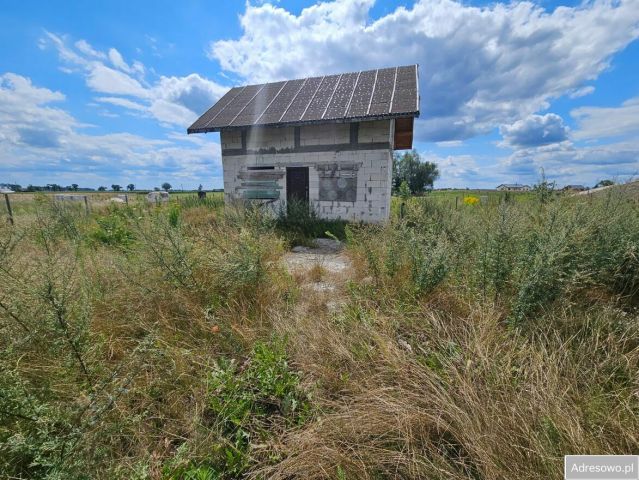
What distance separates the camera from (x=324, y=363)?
2113 millimetres

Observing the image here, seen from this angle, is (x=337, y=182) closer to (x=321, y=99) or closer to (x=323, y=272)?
(x=321, y=99)

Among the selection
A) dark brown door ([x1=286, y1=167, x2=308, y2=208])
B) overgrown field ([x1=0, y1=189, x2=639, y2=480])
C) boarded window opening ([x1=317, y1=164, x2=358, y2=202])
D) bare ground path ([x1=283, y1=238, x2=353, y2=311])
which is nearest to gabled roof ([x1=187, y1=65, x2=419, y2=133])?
boarded window opening ([x1=317, y1=164, x2=358, y2=202])

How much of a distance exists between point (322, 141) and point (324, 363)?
7925mm

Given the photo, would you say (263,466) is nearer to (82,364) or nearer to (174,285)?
(82,364)

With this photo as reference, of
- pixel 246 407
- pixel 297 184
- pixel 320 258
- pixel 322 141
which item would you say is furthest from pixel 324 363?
pixel 322 141

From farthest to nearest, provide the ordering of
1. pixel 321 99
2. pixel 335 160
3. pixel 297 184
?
pixel 297 184
pixel 321 99
pixel 335 160

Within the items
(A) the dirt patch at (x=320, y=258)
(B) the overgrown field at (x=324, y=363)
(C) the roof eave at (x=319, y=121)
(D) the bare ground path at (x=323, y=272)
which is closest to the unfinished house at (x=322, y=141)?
(C) the roof eave at (x=319, y=121)

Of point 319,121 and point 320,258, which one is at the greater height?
point 319,121

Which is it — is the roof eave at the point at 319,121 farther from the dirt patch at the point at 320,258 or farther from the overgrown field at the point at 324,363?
the overgrown field at the point at 324,363

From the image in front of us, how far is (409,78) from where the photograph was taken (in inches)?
350

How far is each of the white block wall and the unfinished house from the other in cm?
3

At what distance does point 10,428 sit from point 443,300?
3418 mm

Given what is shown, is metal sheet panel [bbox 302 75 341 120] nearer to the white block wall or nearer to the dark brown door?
the white block wall

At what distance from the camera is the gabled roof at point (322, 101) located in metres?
7.87
